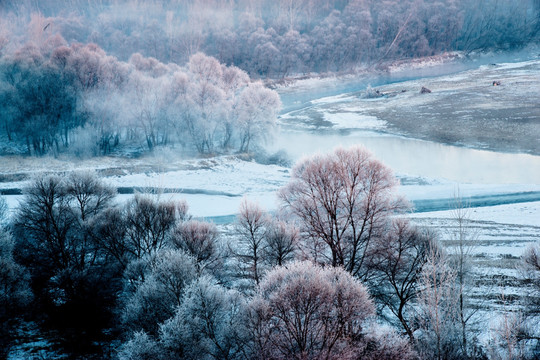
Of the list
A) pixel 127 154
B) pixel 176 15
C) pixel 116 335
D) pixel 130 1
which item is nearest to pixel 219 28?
A: pixel 176 15

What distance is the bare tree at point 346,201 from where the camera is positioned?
59.7 ft

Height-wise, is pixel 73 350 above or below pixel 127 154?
below

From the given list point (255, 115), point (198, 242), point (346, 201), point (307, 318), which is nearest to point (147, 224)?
point (198, 242)

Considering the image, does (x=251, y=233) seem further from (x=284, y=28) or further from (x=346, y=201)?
(x=284, y=28)

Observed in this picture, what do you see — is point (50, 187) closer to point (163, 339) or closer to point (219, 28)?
point (163, 339)

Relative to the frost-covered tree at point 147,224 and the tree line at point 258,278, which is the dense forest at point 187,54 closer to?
the tree line at point 258,278

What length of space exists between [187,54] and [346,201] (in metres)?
76.2

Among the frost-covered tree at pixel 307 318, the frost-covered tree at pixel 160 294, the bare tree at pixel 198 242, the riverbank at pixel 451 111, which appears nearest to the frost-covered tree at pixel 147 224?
the bare tree at pixel 198 242

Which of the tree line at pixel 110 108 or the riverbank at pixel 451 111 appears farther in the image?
the riverbank at pixel 451 111

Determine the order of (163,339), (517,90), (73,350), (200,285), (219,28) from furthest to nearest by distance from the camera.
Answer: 1. (219,28)
2. (517,90)
3. (73,350)
4. (200,285)
5. (163,339)

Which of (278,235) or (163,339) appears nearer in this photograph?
(163,339)

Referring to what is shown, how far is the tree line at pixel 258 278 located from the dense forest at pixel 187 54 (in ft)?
67.9

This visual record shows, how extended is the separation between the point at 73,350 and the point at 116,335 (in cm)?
172

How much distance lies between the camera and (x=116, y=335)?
57.2ft
